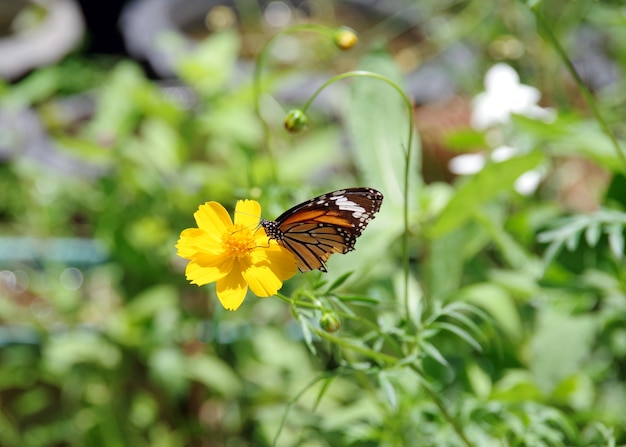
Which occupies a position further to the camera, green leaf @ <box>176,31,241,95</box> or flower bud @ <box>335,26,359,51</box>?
green leaf @ <box>176,31,241,95</box>

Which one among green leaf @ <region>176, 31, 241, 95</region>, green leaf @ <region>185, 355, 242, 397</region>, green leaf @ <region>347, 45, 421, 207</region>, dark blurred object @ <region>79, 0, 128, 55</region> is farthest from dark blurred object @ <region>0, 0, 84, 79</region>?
green leaf @ <region>347, 45, 421, 207</region>

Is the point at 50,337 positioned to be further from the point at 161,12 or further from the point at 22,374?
the point at 161,12

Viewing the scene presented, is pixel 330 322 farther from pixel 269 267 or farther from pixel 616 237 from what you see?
pixel 616 237

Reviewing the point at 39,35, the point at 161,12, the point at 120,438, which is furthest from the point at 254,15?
the point at 120,438

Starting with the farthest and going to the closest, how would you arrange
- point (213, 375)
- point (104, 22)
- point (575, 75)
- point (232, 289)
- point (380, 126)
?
point (104, 22), point (213, 375), point (380, 126), point (575, 75), point (232, 289)

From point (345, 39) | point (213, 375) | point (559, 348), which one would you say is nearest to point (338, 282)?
point (345, 39)

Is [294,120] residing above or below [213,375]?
above

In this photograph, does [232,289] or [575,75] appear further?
[575,75]

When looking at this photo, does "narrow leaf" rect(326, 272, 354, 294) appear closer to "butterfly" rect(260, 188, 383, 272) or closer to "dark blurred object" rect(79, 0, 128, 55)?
"butterfly" rect(260, 188, 383, 272)

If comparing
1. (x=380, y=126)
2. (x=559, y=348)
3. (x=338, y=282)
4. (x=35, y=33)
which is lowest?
(x=35, y=33)
